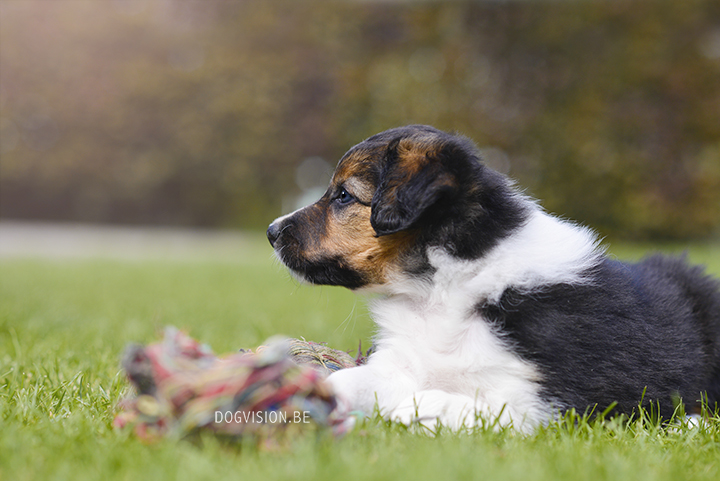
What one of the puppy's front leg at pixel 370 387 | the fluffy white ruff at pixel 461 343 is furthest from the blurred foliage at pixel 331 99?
the puppy's front leg at pixel 370 387

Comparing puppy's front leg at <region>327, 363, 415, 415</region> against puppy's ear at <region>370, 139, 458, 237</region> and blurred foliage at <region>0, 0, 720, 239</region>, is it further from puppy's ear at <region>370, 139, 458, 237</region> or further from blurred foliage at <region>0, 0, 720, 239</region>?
blurred foliage at <region>0, 0, 720, 239</region>

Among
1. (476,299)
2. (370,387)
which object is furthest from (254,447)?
(476,299)

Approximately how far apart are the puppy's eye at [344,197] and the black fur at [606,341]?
97 centimetres

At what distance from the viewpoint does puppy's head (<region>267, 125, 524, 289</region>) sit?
3.05 metres

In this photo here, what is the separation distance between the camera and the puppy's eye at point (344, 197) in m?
3.43

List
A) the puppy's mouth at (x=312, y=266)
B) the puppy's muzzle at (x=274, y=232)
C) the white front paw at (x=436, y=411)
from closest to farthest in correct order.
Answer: the white front paw at (x=436, y=411) → the puppy's mouth at (x=312, y=266) → the puppy's muzzle at (x=274, y=232)

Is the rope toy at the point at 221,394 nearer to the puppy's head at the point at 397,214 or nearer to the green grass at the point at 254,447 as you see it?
the green grass at the point at 254,447

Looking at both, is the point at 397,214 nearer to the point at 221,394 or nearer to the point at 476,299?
the point at 476,299

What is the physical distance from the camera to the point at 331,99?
29.8m

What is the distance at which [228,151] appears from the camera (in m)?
31.1

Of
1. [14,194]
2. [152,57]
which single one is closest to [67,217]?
[14,194]

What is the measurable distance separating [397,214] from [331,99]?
90.6 ft

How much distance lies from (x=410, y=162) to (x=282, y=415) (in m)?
1.58

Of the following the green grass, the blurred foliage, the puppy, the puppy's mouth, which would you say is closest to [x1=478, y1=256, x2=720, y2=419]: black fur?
the puppy
